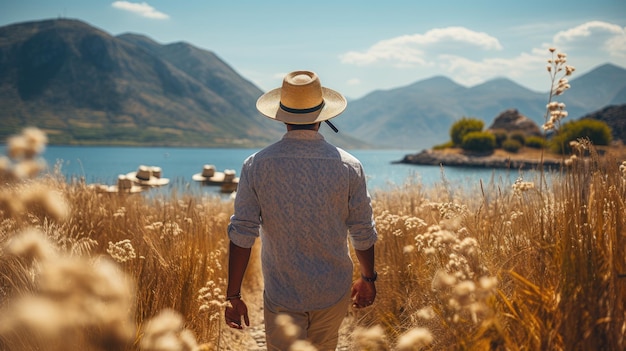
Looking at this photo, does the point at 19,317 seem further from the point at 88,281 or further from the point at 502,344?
the point at 502,344

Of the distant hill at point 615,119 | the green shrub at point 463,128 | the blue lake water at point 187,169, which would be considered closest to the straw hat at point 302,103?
the blue lake water at point 187,169

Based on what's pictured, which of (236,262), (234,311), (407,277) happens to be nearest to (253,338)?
(407,277)

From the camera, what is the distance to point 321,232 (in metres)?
2.29

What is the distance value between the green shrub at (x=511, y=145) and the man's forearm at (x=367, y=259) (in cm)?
6177

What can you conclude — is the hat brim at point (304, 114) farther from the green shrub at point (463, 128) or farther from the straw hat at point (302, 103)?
the green shrub at point (463, 128)

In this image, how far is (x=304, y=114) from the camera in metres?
2.40

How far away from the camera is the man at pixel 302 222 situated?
2.26 m

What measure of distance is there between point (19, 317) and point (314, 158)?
164cm

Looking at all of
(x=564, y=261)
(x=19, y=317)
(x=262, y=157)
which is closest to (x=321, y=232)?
(x=262, y=157)

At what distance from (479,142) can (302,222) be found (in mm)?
61553

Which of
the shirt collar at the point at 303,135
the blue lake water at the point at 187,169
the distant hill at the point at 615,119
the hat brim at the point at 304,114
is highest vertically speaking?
the distant hill at the point at 615,119

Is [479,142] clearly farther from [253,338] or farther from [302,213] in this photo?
[302,213]

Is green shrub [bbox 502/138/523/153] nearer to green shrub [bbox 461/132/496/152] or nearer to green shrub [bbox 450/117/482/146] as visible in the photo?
green shrub [bbox 461/132/496/152]

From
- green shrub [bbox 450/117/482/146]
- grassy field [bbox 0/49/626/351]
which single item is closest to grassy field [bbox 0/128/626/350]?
grassy field [bbox 0/49/626/351]
